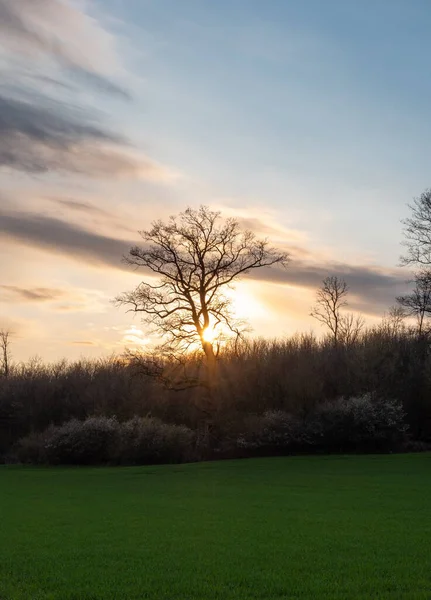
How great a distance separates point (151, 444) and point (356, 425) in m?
13.7

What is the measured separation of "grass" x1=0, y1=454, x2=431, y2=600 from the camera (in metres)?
9.83

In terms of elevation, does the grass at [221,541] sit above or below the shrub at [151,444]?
below

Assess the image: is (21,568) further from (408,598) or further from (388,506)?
(388,506)

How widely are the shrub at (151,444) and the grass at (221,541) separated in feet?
60.5

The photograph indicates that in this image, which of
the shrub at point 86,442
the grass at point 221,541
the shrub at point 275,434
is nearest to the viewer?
the grass at point 221,541

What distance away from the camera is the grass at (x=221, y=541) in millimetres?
9828

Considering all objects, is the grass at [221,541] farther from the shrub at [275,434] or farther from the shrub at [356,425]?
the shrub at [275,434]

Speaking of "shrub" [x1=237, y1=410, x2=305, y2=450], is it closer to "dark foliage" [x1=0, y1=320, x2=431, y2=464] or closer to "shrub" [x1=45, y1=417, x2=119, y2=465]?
"dark foliage" [x1=0, y1=320, x2=431, y2=464]

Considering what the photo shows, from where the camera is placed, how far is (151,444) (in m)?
45.8

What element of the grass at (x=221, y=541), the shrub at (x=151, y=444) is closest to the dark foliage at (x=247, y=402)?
the shrub at (x=151, y=444)

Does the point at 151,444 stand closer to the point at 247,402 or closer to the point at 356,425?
the point at 247,402

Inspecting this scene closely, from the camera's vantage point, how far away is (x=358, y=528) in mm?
14766

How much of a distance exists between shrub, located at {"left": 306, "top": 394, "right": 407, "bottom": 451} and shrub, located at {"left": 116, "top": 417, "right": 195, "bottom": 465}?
8.63 metres

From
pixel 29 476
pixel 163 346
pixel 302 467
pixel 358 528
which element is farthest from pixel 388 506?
pixel 163 346
